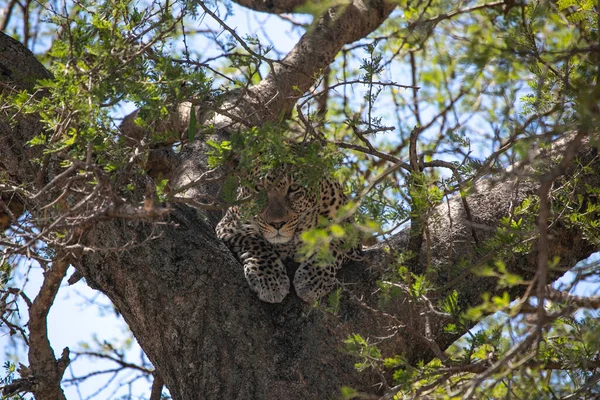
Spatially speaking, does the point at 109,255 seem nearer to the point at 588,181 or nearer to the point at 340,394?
the point at 340,394

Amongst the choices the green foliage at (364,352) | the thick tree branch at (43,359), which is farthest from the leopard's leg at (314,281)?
the thick tree branch at (43,359)

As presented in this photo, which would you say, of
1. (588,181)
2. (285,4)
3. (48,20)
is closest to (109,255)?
(48,20)

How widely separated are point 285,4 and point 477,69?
4.62m

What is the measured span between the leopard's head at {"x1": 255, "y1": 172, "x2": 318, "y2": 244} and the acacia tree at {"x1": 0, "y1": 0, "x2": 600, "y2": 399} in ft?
3.42

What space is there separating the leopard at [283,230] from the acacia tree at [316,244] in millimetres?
169

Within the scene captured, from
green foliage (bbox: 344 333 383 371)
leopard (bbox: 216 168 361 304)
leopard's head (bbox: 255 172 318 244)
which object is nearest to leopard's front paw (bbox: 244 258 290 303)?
leopard (bbox: 216 168 361 304)

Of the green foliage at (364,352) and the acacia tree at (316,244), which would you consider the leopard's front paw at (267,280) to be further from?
the green foliage at (364,352)

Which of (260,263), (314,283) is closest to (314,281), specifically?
(314,283)

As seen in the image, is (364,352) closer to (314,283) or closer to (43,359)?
(314,283)

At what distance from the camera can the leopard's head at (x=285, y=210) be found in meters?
5.81

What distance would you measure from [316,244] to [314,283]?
2083mm

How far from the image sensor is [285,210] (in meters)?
5.82

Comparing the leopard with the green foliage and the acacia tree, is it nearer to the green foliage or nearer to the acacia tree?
the acacia tree

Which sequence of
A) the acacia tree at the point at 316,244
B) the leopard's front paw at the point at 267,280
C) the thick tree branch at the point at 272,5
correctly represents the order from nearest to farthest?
the acacia tree at the point at 316,244
the leopard's front paw at the point at 267,280
the thick tree branch at the point at 272,5
